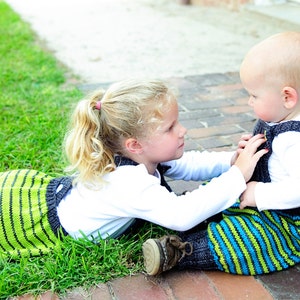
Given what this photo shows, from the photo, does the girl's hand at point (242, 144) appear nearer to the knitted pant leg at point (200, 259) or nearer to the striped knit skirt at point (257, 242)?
the striped knit skirt at point (257, 242)

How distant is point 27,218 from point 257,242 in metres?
0.85

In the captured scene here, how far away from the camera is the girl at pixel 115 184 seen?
1.81 m

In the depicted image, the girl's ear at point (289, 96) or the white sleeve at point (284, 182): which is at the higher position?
the girl's ear at point (289, 96)

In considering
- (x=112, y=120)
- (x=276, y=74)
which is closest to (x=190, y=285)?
(x=112, y=120)

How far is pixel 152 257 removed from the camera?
1.74 metres

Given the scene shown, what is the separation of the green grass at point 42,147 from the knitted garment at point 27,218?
0.05 m

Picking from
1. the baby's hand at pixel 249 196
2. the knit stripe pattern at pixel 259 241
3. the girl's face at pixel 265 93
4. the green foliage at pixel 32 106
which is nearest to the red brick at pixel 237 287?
the knit stripe pattern at pixel 259 241

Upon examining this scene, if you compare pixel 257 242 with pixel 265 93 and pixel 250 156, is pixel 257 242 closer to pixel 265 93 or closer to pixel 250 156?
pixel 250 156

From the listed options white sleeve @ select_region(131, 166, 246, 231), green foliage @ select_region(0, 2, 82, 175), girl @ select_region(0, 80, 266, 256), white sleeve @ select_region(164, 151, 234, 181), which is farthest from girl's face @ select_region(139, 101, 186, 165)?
green foliage @ select_region(0, 2, 82, 175)

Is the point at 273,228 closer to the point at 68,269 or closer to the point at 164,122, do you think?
the point at 164,122

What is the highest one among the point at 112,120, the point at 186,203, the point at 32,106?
the point at 112,120

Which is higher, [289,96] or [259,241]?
[289,96]

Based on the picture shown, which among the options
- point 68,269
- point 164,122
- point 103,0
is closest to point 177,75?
point 164,122

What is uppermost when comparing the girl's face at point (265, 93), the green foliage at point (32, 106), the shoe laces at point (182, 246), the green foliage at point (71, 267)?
the girl's face at point (265, 93)
